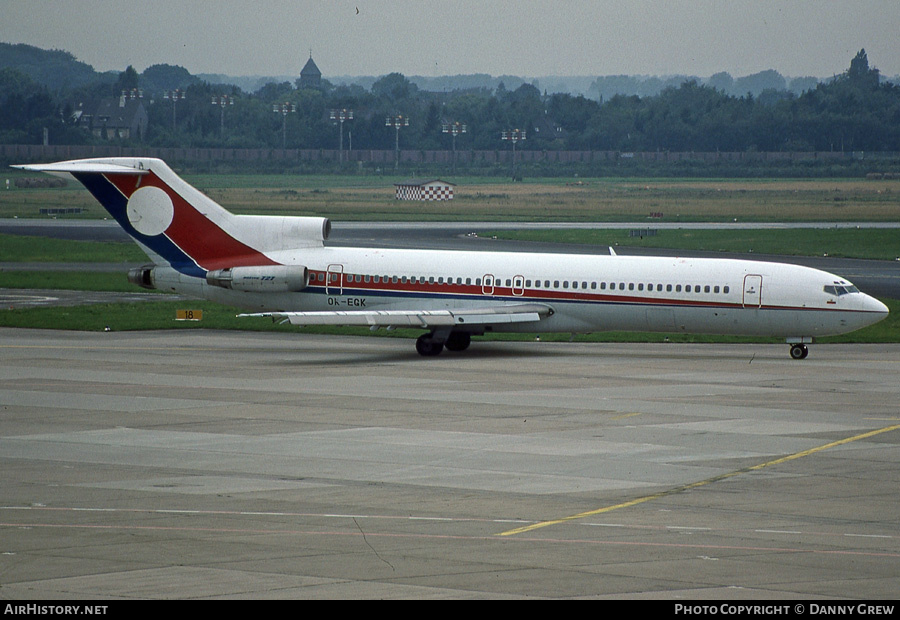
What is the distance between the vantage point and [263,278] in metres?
41.7

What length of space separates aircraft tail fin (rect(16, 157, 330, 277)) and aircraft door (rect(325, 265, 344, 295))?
4.99ft

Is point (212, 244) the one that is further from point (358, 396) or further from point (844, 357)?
point (844, 357)

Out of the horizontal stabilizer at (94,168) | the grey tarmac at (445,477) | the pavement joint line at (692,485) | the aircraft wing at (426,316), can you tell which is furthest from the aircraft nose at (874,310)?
the horizontal stabilizer at (94,168)

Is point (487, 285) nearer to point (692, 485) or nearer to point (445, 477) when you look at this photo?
point (445, 477)

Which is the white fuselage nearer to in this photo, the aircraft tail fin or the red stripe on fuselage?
the aircraft tail fin

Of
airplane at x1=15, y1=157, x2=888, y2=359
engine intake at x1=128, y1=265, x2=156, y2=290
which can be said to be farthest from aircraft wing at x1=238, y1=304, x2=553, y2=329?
engine intake at x1=128, y1=265, x2=156, y2=290

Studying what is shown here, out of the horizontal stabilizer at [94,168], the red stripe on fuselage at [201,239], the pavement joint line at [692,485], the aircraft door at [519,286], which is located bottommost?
the pavement joint line at [692,485]

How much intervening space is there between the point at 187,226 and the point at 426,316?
925 centimetres

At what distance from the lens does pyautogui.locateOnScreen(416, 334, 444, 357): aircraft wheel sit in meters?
40.6

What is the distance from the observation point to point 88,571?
15680 millimetres

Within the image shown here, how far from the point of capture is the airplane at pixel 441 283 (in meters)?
39.7

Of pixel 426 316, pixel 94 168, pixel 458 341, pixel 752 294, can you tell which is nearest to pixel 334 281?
pixel 426 316

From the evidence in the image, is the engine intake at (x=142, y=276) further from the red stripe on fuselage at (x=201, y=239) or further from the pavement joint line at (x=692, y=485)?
the pavement joint line at (x=692, y=485)

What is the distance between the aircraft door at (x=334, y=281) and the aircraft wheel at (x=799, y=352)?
590 inches
